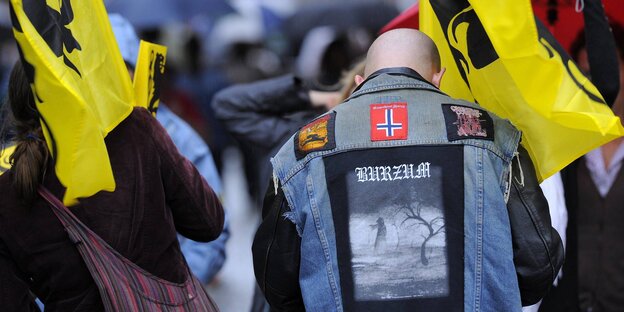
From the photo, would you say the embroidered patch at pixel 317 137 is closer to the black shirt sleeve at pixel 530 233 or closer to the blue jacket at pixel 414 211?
the blue jacket at pixel 414 211

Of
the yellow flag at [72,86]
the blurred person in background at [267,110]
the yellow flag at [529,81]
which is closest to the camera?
the yellow flag at [72,86]

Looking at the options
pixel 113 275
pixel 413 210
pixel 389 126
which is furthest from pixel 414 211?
pixel 113 275

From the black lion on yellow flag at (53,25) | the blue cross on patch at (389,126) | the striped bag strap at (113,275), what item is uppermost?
the black lion on yellow flag at (53,25)

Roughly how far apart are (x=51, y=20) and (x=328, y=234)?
39.6 inches

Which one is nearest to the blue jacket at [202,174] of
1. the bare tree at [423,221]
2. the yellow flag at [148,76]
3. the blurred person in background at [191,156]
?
the blurred person in background at [191,156]

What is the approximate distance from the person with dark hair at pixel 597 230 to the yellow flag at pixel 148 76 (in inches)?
70.0

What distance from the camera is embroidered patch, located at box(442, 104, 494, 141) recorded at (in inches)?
115

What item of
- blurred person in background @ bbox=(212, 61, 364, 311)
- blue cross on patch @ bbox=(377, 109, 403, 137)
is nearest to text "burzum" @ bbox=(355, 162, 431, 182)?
blue cross on patch @ bbox=(377, 109, 403, 137)

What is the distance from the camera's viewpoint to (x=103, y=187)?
9.18 ft

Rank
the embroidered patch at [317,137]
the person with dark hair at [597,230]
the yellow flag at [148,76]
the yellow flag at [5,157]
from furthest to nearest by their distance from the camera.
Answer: the person with dark hair at [597,230]
the yellow flag at [148,76]
the yellow flag at [5,157]
the embroidered patch at [317,137]

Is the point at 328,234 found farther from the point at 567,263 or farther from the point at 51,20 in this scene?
the point at 567,263

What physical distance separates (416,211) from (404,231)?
0.07 metres

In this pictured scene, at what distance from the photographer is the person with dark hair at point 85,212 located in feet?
9.50

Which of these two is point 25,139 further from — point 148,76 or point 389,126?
point 389,126
